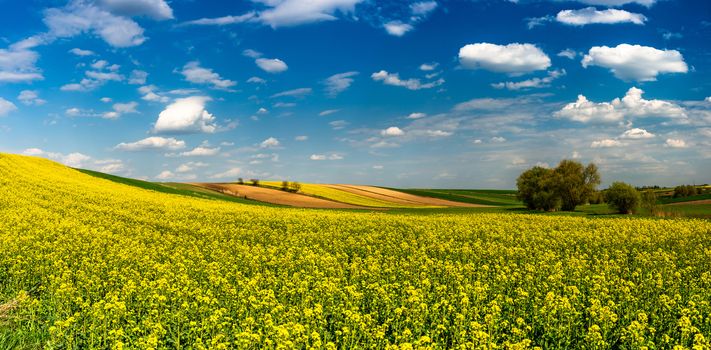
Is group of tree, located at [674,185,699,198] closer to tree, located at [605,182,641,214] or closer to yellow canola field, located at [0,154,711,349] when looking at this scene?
tree, located at [605,182,641,214]

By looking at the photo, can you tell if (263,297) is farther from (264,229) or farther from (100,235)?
(264,229)

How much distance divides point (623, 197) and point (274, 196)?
171 feet

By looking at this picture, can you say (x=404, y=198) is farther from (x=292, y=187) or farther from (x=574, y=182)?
(x=574, y=182)

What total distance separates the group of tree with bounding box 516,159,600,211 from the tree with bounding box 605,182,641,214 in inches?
396

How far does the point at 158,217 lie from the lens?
31.1m

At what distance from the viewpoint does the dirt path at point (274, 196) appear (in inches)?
3019

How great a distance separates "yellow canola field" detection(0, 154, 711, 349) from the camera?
31.7ft

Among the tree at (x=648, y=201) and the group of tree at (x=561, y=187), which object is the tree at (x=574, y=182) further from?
the tree at (x=648, y=201)

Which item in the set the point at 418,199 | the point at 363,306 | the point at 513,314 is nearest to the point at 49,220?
the point at 363,306

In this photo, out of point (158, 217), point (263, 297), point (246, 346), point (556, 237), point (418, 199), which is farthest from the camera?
point (418, 199)

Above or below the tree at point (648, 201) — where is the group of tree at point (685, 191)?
above

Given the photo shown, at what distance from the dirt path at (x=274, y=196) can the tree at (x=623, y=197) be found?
1391 inches

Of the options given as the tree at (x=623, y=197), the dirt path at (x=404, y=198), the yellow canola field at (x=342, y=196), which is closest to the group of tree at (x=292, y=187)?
the yellow canola field at (x=342, y=196)

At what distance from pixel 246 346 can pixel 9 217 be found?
2154 cm
